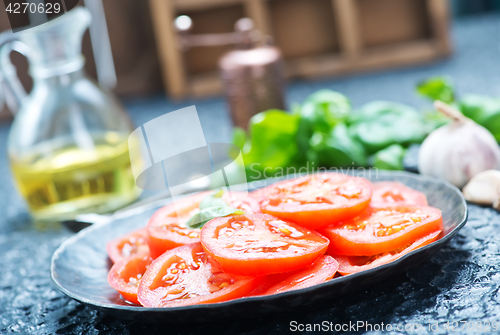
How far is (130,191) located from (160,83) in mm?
1085

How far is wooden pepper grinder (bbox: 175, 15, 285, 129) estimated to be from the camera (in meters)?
1.29

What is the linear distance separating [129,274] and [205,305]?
17 cm

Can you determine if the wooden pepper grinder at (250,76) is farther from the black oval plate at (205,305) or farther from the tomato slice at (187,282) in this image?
the tomato slice at (187,282)

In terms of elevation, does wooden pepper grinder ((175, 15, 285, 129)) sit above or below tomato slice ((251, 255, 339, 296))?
above

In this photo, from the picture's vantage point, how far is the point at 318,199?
2.16 ft

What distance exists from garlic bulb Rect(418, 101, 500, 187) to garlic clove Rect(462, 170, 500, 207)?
0.09 ft

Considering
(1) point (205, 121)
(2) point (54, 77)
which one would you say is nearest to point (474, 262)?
(2) point (54, 77)

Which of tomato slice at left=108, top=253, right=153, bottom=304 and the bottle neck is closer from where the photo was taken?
tomato slice at left=108, top=253, right=153, bottom=304

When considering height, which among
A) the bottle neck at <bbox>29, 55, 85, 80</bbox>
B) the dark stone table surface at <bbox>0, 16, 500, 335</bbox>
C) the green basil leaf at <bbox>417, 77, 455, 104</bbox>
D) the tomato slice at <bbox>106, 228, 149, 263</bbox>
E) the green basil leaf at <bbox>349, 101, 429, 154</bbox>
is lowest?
the dark stone table surface at <bbox>0, 16, 500, 335</bbox>

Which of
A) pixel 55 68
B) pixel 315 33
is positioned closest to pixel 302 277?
pixel 55 68

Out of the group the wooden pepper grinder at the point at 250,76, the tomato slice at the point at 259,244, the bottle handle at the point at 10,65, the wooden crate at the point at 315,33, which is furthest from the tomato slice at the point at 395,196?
the wooden crate at the point at 315,33

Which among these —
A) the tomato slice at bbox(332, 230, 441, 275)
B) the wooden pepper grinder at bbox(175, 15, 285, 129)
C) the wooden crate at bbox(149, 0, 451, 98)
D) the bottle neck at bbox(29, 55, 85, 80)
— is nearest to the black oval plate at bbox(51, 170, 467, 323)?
the tomato slice at bbox(332, 230, 441, 275)

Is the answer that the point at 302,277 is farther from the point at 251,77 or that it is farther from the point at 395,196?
the point at 251,77

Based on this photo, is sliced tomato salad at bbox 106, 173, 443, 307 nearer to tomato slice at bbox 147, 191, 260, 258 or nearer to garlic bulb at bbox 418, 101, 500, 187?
tomato slice at bbox 147, 191, 260, 258
